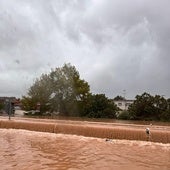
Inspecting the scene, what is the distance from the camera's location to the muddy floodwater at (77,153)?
13.9 metres

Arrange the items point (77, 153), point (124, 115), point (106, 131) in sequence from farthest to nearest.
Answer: point (124, 115) < point (106, 131) < point (77, 153)

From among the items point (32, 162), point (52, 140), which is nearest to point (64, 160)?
point (32, 162)

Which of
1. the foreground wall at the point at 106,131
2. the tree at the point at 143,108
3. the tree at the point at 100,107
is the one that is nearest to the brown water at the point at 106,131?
the foreground wall at the point at 106,131

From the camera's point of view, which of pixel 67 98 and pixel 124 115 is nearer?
pixel 124 115

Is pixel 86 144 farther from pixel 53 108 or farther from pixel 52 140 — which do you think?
pixel 53 108

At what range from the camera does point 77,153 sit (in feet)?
54.5

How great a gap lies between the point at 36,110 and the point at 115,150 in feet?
113

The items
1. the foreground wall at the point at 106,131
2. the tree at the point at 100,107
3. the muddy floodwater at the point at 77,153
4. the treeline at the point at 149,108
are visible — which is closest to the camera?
the muddy floodwater at the point at 77,153

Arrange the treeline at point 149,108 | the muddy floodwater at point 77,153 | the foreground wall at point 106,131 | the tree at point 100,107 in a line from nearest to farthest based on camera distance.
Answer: the muddy floodwater at point 77,153 → the foreground wall at point 106,131 → the treeline at point 149,108 → the tree at point 100,107

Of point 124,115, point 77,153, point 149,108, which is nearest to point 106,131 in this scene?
point 77,153

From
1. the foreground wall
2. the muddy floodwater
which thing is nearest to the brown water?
the foreground wall

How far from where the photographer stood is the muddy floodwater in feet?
45.5

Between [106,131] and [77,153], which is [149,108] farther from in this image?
[77,153]

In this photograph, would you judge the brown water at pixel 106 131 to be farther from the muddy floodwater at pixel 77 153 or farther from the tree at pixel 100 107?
the tree at pixel 100 107
